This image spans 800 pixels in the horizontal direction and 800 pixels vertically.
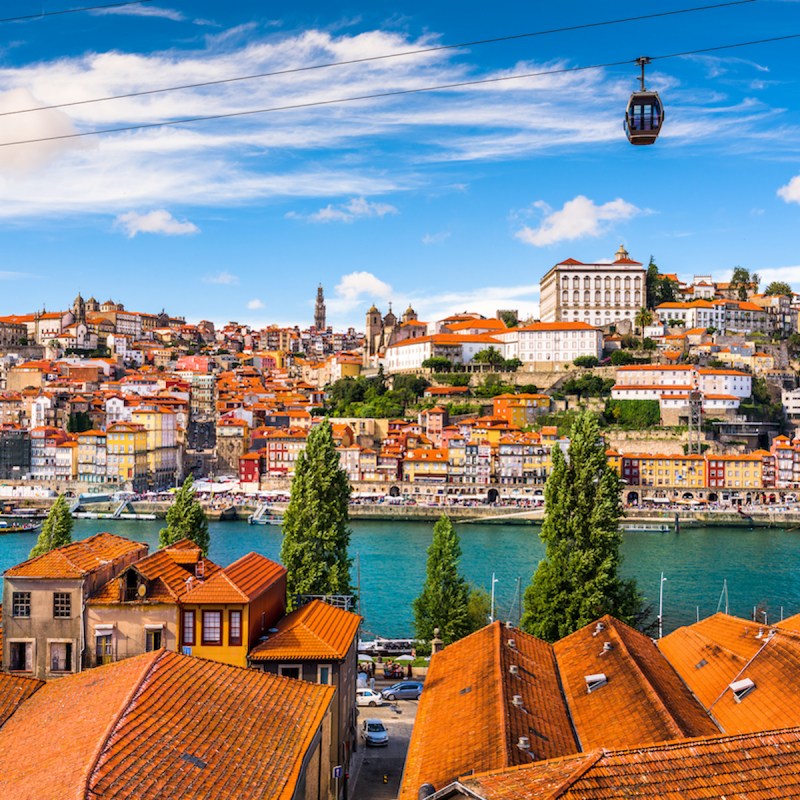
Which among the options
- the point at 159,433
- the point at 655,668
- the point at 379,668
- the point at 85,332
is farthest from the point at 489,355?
the point at 655,668

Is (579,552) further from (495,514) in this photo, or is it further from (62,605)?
(495,514)

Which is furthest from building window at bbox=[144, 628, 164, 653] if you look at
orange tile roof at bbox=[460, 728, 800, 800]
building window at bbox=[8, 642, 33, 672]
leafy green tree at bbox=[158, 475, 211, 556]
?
leafy green tree at bbox=[158, 475, 211, 556]

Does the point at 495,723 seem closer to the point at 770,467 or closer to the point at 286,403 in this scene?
the point at 770,467

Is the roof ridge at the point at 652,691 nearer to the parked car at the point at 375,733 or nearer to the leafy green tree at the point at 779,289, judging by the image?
the parked car at the point at 375,733

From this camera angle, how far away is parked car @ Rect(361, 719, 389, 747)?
33.3 feet

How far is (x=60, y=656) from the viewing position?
29.7 feet

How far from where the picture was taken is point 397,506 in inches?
1807

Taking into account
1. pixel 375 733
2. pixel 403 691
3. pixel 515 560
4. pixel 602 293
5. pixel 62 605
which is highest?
pixel 602 293

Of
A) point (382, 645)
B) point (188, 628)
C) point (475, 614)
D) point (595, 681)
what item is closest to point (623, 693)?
point (595, 681)

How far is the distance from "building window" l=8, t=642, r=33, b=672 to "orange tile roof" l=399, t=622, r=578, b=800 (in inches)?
159

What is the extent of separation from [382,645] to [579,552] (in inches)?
226

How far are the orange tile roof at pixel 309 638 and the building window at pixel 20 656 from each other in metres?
2.28

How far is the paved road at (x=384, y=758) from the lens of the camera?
8.94 metres

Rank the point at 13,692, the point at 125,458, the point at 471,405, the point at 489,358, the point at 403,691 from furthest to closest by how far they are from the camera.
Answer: the point at 489,358
the point at 471,405
the point at 125,458
the point at 403,691
the point at 13,692
